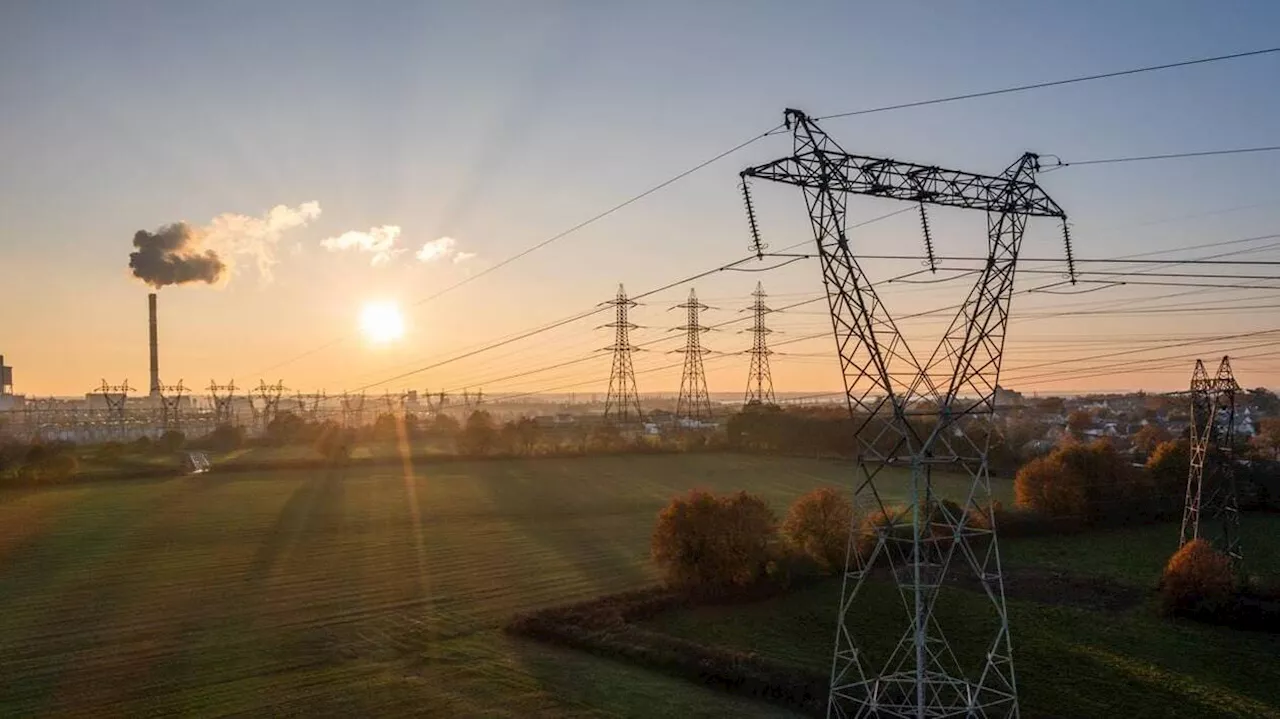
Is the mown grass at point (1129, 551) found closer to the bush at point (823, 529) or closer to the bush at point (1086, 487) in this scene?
the bush at point (1086, 487)

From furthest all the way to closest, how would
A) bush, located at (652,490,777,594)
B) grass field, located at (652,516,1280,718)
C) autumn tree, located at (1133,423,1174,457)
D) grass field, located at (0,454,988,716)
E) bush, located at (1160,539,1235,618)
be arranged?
autumn tree, located at (1133,423,1174,457) → bush, located at (652,490,777,594) → bush, located at (1160,539,1235,618) → grass field, located at (0,454,988,716) → grass field, located at (652,516,1280,718)

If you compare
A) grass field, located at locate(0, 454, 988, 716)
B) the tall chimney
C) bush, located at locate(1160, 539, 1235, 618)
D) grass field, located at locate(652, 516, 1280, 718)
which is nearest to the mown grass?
grass field, located at locate(652, 516, 1280, 718)

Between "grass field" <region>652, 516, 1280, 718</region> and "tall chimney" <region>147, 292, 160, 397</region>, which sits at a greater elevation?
"tall chimney" <region>147, 292, 160, 397</region>

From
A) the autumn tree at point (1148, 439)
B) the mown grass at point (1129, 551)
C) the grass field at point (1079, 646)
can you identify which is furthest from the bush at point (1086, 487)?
the autumn tree at point (1148, 439)

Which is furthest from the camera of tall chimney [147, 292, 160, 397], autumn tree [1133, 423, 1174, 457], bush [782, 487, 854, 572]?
tall chimney [147, 292, 160, 397]

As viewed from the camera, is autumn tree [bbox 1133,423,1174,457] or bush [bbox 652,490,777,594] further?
autumn tree [bbox 1133,423,1174,457]

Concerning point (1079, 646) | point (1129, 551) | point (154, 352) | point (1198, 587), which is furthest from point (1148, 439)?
A: point (154, 352)

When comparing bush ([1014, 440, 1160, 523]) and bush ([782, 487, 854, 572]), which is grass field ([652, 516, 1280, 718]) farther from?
bush ([1014, 440, 1160, 523])
